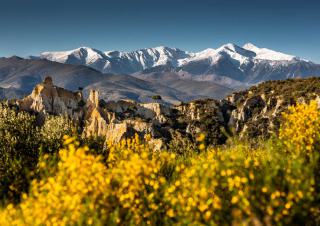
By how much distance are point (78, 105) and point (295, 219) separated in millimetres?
156955

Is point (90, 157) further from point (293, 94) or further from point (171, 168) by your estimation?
point (293, 94)

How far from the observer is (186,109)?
175125 millimetres

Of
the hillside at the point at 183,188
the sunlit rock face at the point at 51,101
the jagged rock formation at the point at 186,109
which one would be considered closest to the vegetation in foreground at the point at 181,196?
the hillside at the point at 183,188

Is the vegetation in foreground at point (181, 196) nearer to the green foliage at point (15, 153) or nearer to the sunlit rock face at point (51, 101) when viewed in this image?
the green foliage at point (15, 153)

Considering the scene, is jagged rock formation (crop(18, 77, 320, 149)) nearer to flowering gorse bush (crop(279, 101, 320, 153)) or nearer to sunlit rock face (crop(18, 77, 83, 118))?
sunlit rock face (crop(18, 77, 83, 118))

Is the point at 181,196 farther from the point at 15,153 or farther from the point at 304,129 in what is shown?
the point at 15,153

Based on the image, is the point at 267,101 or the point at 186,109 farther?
the point at 186,109

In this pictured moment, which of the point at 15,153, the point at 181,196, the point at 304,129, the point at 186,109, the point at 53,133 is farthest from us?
the point at 186,109

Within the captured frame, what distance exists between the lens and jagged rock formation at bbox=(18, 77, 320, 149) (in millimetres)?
145250

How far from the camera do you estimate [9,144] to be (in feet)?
99.9

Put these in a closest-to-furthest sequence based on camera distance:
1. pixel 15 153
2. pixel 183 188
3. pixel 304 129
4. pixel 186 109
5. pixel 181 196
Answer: pixel 181 196, pixel 183 188, pixel 304 129, pixel 15 153, pixel 186 109

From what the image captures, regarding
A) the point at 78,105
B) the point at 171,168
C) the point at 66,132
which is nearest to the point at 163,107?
the point at 78,105

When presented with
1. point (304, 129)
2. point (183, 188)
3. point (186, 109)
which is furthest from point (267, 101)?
point (183, 188)

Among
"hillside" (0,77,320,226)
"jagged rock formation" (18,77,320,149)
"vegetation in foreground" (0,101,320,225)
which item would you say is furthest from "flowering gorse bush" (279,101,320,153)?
"jagged rock formation" (18,77,320,149)
